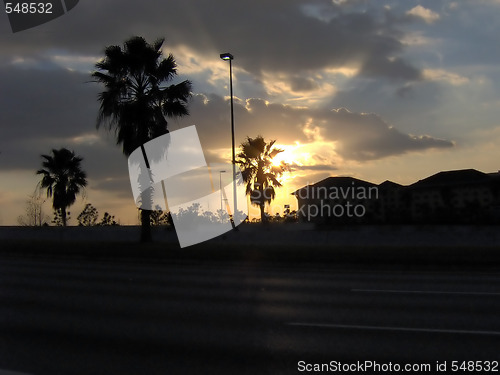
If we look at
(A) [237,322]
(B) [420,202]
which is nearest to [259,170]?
(B) [420,202]

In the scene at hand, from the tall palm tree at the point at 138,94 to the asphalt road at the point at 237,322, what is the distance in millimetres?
15332

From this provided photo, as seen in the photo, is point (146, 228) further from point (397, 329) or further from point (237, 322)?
point (397, 329)

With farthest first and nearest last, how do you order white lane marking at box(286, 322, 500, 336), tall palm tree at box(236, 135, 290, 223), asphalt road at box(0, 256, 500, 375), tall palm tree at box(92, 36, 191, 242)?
1. tall palm tree at box(236, 135, 290, 223)
2. tall palm tree at box(92, 36, 191, 242)
3. white lane marking at box(286, 322, 500, 336)
4. asphalt road at box(0, 256, 500, 375)

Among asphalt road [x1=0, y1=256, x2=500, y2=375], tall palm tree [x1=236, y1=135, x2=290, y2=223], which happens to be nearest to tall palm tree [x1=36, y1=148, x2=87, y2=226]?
tall palm tree [x1=236, y1=135, x2=290, y2=223]

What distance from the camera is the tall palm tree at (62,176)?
160 feet

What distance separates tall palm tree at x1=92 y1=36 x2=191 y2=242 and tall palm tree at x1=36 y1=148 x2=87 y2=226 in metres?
20.1

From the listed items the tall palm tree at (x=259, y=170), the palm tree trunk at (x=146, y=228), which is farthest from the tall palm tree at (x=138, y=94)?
the tall palm tree at (x=259, y=170)

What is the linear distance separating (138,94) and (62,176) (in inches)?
849

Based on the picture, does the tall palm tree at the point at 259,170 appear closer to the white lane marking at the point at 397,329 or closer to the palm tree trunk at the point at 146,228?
the palm tree trunk at the point at 146,228

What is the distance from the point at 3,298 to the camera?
38.2ft

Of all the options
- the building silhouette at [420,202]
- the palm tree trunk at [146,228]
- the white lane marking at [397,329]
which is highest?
the building silhouette at [420,202]

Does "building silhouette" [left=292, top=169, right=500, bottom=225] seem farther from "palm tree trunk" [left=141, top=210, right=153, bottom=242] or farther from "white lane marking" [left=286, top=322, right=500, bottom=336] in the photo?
"white lane marking" [left=286, top=322, right=500, bottom=336]

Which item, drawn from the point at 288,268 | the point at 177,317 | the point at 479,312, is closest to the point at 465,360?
the point at 479,312

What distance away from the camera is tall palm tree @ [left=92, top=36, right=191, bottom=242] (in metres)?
29.9
